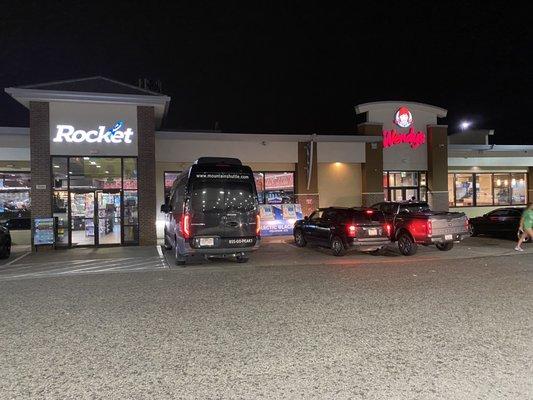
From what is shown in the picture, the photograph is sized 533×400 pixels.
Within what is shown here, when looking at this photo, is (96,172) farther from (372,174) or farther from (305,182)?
(372,174)

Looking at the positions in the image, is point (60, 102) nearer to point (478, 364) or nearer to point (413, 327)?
point (413, 327)

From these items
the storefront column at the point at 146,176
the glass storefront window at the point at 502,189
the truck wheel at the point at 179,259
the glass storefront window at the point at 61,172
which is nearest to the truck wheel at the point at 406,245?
the truck wheel at the point at 179,259

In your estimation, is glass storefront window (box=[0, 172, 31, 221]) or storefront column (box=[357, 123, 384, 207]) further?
storefront column (box=[357, 123, 384, 207])

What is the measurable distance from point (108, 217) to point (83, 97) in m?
4.64

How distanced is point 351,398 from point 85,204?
15.6m

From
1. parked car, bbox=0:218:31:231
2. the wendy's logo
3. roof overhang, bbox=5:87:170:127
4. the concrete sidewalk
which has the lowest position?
the concrete sidewalk

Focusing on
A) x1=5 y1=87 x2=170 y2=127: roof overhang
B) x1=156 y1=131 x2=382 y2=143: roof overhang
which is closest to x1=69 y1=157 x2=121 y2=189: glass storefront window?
x1=5 y1=87 x2=170 y2=127: roof overhang

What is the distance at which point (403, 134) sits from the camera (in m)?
25.2

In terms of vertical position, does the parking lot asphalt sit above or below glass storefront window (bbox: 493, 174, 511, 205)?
below

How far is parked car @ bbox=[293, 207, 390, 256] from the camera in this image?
14.1 metres

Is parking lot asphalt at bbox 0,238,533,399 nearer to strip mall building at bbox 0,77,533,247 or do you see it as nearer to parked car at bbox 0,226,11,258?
parked car at bbox 0,226,11,258

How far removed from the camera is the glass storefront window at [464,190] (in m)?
27.4

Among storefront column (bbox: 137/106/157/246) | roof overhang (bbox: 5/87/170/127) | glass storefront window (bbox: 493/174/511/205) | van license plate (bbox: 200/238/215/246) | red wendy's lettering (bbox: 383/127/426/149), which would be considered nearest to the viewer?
van license plate (bbox: 200/238/215/246)

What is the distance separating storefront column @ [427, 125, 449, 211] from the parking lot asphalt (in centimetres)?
1568
